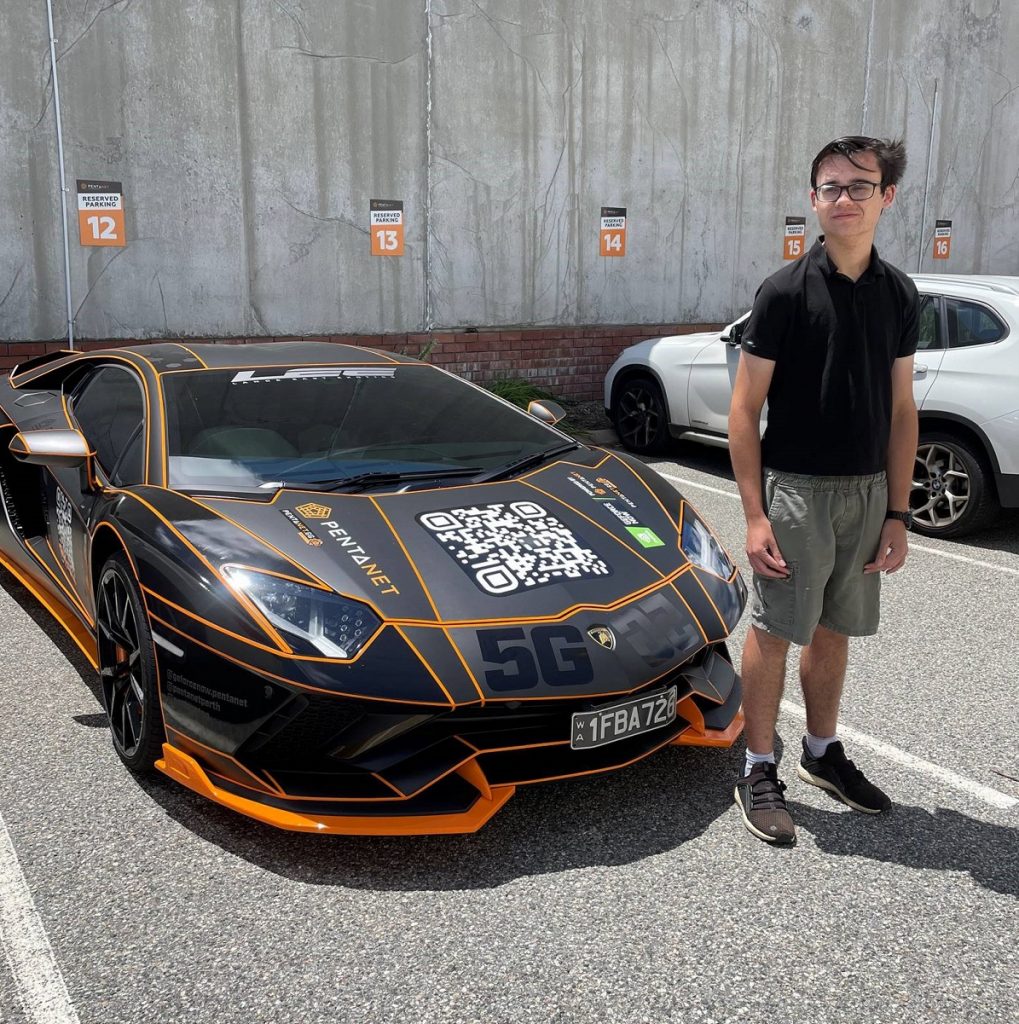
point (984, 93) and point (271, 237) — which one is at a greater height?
point (984, 93)

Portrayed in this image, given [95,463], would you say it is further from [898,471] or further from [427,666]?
[898,471]

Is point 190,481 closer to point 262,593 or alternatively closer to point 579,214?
point 262,593

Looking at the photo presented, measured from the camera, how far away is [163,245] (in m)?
8.23

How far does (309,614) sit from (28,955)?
987 mm

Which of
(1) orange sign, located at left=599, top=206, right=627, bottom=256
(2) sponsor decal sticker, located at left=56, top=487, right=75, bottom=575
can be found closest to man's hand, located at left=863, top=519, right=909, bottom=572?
(2) sponsor decal sticker, located at left=56, top=487, right=75, bottom=575

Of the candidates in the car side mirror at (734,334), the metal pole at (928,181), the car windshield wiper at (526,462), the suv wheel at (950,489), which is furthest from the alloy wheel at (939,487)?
the metal pole at (928,181)

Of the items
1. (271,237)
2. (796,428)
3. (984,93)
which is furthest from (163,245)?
(984,93)

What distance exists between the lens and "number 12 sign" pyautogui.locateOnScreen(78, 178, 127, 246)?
25.8 ft

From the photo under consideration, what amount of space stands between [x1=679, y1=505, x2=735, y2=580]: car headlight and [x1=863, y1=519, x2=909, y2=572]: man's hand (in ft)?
1.78

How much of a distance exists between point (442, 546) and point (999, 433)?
417cm

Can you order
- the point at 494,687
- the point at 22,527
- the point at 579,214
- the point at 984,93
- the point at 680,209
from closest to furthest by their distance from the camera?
1. the point at 494,687
2. the point at 22,527
3. the point at 579,214
4. the point at 680,209
5. the point at 984,93

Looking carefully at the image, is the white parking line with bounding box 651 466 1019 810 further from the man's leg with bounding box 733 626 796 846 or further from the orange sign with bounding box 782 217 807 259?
the orange sign with bounding box 782 217 807 259

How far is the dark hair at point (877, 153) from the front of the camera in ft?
8.47

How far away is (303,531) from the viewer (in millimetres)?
2943
